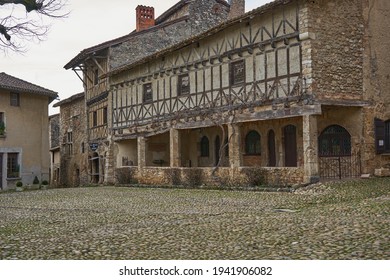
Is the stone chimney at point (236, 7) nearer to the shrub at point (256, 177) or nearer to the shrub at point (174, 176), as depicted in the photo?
the shrub at point (174, 176)

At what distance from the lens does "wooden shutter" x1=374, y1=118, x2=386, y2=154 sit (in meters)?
18.6

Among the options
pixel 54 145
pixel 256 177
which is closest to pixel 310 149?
pixel 256 177

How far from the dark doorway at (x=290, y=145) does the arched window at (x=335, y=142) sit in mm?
1436

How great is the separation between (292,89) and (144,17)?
1639 centimetres

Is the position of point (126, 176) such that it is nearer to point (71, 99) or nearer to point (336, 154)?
point (336, 154)

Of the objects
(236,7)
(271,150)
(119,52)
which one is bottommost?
(271,150)

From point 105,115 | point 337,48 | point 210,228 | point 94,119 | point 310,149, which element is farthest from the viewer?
point 94,119

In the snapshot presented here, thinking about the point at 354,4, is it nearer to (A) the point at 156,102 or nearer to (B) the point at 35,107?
(A) the point at 156,102

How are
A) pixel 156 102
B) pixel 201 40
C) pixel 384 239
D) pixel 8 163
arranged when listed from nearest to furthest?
pixel 384 239 → pixel 201 40 → pixel 156 102 → pixel 8 163

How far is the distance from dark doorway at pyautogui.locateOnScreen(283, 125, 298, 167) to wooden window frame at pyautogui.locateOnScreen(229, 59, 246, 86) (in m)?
2.73

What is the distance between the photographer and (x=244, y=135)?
23.2 m

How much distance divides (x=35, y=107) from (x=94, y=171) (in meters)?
5.20

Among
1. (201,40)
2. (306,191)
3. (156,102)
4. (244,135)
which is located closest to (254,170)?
(306,191)

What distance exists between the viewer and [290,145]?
21.1 meters
